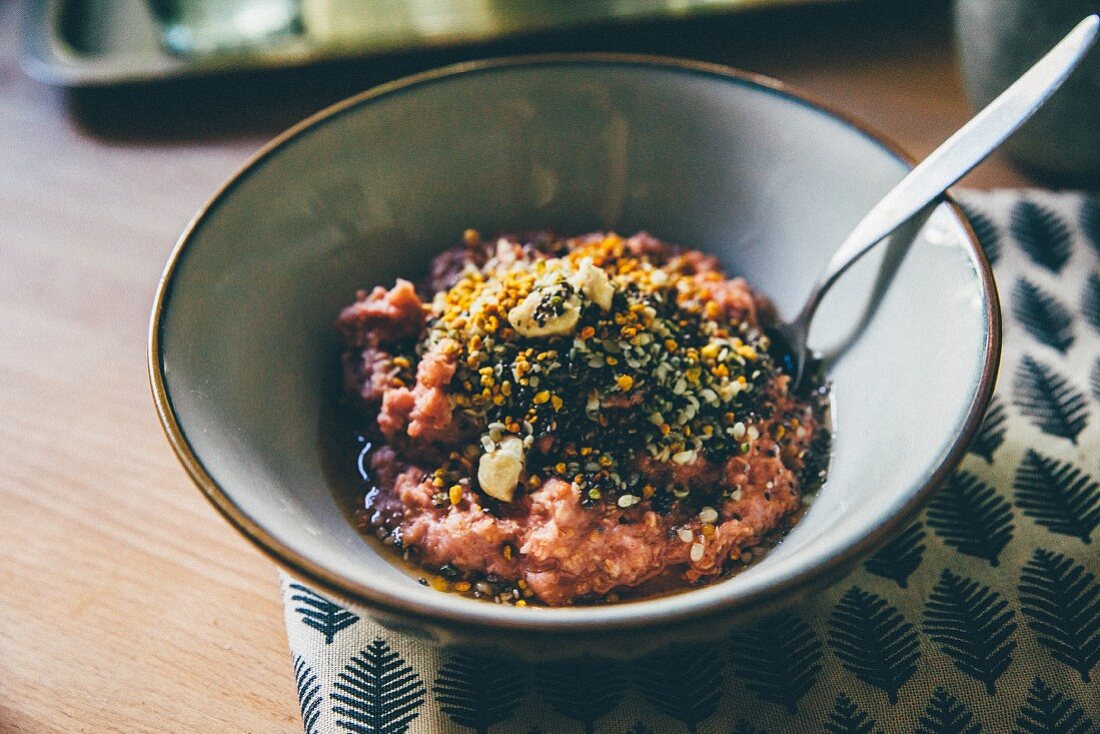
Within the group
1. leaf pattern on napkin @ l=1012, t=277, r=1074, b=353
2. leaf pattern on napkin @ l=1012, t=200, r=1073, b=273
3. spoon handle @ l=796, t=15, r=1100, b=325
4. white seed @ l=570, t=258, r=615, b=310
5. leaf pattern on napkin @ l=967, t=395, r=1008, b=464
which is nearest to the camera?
spoon handle @ l=796, t=15, r=1100, b=325

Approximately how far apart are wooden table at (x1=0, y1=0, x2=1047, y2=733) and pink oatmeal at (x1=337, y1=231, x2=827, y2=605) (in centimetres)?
34

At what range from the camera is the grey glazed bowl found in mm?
1038

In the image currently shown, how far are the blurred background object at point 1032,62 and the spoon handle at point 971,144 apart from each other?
47cm

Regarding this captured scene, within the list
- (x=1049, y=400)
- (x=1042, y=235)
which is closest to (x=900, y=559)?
(x=1049, y=400)

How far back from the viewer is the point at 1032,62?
1.85 m

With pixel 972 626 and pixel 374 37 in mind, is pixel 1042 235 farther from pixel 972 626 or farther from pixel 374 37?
pixel 374 37

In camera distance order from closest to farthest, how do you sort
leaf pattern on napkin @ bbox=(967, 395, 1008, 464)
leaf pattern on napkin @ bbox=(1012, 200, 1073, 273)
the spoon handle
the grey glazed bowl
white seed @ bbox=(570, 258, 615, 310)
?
the grey glazed bowl, the spoon handle, white seed @ bbox=(570, 258, 615, 310), leaf pattern on napkin @ bbox=(967, 395, 1008, 464), leaf pattern on napkin @ bbox=(1012, 200, 1073, 273)

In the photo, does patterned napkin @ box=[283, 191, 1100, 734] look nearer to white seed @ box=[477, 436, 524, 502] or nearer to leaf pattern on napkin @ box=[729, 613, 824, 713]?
leaf pattern on napkin @ box=[729, 613, 824, 713]

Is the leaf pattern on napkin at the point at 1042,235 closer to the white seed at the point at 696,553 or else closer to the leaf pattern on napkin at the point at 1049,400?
the leaf pattern on napkin at the point at 1049,400

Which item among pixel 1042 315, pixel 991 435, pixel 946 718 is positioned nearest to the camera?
pixel 946 718

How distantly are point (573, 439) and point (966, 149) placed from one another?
78 cm

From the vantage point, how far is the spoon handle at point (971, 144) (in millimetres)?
1310

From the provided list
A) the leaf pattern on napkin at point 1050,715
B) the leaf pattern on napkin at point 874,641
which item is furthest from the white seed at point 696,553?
the leaf pattern on napkin at point 1050,715

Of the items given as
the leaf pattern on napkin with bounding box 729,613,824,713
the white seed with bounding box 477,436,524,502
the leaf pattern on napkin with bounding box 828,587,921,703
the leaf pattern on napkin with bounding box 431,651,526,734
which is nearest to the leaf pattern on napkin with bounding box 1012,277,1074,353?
the leaf pattern on napkin with bounding box 828,587,921,703
